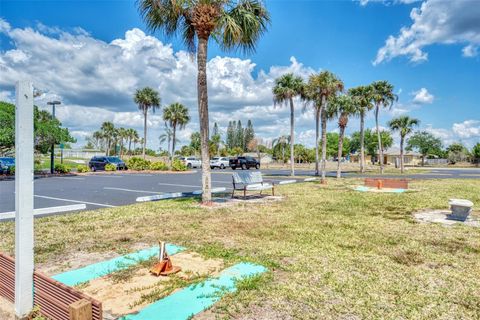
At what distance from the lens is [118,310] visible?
297cm

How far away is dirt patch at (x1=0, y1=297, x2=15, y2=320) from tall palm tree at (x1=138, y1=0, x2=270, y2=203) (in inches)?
234

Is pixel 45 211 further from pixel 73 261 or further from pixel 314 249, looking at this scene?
pixel 314 249

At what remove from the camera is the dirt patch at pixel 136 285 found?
3074mm

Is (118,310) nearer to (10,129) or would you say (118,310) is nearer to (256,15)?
(256,15)

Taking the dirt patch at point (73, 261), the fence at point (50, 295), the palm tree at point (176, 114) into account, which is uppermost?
the palm tree at point (176, 114)

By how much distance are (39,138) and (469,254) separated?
2345cm

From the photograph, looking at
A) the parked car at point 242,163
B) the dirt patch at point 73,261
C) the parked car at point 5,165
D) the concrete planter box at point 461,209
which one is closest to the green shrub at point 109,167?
the parked car at point 5,165

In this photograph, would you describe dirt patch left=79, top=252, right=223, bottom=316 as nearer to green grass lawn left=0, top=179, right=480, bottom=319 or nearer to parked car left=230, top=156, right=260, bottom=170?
green grass lawn left=0, top=179, right=480, bottom=319

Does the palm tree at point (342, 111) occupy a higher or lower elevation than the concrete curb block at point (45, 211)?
higher

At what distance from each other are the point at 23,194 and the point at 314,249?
404cm

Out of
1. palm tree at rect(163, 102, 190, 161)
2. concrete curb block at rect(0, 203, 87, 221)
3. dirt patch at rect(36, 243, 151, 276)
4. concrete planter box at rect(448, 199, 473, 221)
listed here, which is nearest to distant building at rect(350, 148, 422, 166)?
palm tree at rect(163, 102, 190, 161)

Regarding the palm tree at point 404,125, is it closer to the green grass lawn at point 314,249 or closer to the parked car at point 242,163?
the parked car at point 242,163

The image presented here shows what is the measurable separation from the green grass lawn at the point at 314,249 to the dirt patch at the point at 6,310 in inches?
47.9

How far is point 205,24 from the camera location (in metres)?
8.46
